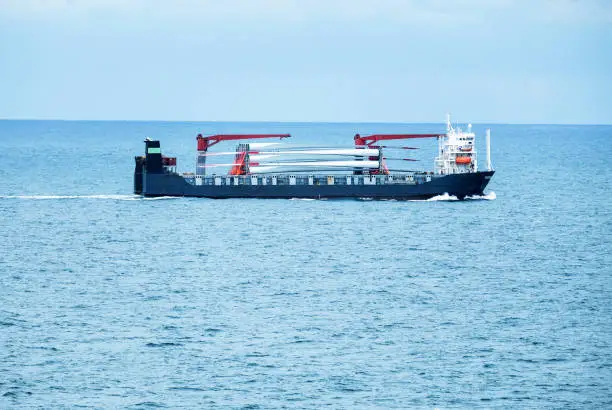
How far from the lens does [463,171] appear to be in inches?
5399

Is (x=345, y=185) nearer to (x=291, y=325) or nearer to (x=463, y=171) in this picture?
(x=463, y=171)

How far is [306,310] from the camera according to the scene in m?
75.1

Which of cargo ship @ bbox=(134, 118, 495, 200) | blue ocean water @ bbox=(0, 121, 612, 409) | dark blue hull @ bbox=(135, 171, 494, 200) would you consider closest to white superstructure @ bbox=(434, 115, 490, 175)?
cargo ship @ bbox=(134, 118, 495, 200)

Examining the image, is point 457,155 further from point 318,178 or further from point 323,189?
point 318,178

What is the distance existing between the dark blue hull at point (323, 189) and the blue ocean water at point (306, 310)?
242 inches

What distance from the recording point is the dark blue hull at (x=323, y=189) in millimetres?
135625

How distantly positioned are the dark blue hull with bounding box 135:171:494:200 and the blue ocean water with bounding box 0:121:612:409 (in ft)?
20.1

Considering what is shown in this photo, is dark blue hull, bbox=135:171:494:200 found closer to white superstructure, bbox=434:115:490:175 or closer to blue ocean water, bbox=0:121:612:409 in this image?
white superstructure, bbox=434:115:490:175

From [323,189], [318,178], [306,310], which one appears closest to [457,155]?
[323,189]

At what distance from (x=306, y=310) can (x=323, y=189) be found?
6403 centimetres

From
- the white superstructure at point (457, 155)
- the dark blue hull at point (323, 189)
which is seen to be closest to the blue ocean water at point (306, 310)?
the dark blue hull at point (323, 189)

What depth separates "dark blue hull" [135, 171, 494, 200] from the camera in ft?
445

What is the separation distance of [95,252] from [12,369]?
41931 mm

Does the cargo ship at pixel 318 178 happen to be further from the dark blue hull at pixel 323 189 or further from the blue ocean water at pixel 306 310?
the blue ocean water at pixel 306 310
